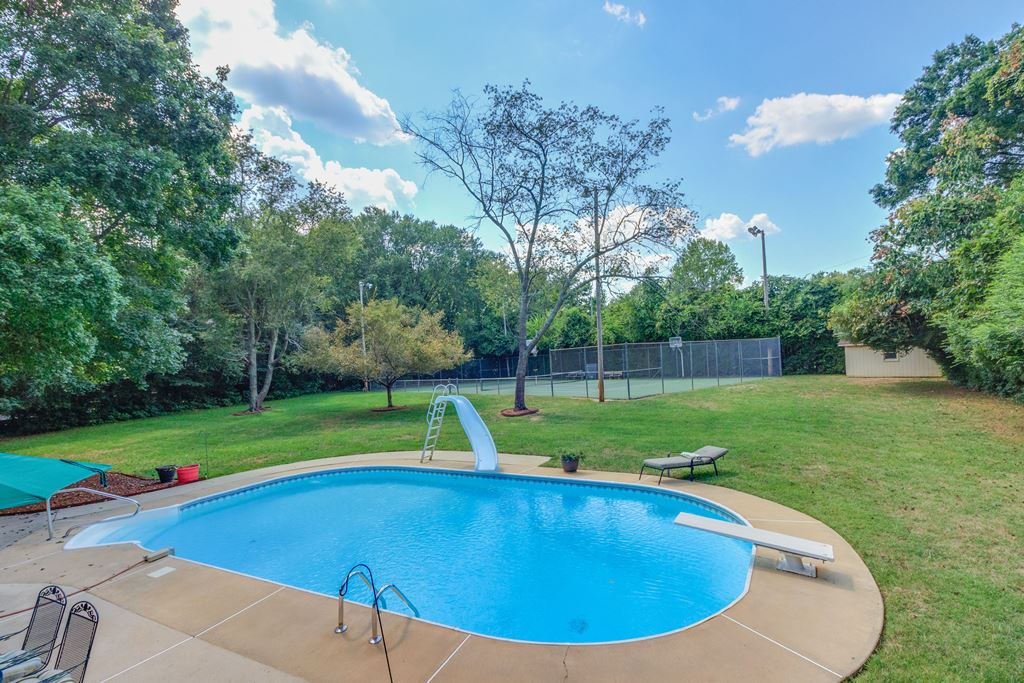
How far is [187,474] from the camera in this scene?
9109 millimetres

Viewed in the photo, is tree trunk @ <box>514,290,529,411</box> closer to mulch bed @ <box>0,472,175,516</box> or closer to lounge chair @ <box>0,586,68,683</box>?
mulch bed @ <box>0,472,175,516</box>

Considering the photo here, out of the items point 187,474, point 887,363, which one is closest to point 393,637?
point 187,474

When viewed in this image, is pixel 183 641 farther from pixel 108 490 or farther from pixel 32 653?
pixel 108 490

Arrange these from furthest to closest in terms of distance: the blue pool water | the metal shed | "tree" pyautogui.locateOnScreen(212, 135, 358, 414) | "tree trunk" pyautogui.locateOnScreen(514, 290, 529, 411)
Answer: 1. the metal shed
2. "tree" pyautogui.locateOnScreen(212, 135, 358, 414)
3. "tree trunk" pyautogui.locateOnScreen(514, 290, 529, 411)
4. the blue pool water

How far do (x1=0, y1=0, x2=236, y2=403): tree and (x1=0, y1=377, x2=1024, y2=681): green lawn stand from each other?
4.10m

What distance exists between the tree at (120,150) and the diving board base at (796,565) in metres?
10.1

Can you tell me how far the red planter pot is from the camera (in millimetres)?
9047

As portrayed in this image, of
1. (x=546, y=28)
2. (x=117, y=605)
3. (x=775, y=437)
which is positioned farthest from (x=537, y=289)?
(x=117, y=605)

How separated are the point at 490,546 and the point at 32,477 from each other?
5.68m

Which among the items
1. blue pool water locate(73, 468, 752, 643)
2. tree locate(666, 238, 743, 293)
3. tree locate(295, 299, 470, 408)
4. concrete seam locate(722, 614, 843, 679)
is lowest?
blue pool water locate(73, 468, 752, 643)

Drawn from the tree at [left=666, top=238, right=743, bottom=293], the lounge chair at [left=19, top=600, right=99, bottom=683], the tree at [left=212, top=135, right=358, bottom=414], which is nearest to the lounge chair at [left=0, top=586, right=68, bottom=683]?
the lounge chair at [left=19, top=600, right=99, bottom=683]

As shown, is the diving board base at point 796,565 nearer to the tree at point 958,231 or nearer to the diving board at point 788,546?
the diving board at point 788,546

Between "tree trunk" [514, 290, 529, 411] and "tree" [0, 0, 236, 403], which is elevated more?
"tree" [0, 0, 236, 403]

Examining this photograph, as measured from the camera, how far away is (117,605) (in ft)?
14.2
